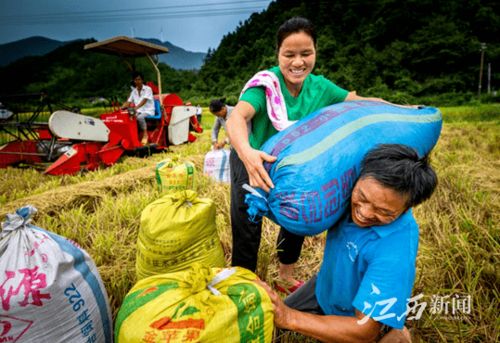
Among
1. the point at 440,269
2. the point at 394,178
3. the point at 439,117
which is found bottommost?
the point at 440,269

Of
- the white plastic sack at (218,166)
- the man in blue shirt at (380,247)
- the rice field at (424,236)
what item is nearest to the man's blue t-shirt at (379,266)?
the man in blue shirt at (380,247)

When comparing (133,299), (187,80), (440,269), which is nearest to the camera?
(133,299)

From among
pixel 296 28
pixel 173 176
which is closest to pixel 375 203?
pixel 296 28

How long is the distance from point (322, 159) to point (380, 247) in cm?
34

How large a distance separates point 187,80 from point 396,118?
131 feet

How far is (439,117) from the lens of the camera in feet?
4.35

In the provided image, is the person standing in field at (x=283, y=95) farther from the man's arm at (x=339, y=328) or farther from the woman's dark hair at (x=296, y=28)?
the man's arm at (x=339, y=328)

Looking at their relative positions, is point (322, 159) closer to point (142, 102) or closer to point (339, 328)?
point (339, 328)

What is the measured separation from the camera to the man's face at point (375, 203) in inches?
34.0

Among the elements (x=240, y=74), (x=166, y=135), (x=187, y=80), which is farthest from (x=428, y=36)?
(x=166, y=135)

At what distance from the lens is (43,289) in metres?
0.91

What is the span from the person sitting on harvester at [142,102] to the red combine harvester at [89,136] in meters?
0.17

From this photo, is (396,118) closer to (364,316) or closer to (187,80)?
(364,316)

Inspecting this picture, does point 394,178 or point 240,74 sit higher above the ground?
point 240,74
